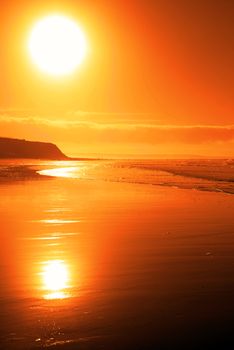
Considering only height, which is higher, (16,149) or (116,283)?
(16,149)

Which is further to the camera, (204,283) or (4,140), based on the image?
(4,140)

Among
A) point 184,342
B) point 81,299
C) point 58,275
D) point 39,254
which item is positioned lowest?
point 184,342

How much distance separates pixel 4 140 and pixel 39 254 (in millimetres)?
178779

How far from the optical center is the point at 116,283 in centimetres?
946

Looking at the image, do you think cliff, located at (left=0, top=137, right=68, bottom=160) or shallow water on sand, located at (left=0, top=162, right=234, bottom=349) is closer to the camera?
shallow water on sand, located at (left=0, top=162, right=234, bottom=349)

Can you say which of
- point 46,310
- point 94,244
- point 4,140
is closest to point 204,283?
point 46,310

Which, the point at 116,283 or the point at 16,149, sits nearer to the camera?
the point at 116,283

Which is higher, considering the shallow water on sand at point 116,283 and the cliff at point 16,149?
the cliff at point 16,149

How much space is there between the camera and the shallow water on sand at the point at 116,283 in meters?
6.95

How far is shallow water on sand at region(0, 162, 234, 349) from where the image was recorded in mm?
6953

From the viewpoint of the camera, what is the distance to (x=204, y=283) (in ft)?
A: 31.2

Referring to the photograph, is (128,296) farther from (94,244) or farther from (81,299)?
(94,244)

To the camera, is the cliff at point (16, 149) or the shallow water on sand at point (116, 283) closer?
the shallow water on sand at point (116, 283)

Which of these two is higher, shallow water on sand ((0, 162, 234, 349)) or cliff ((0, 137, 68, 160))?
cliff ((0, 137, 68, 160))
